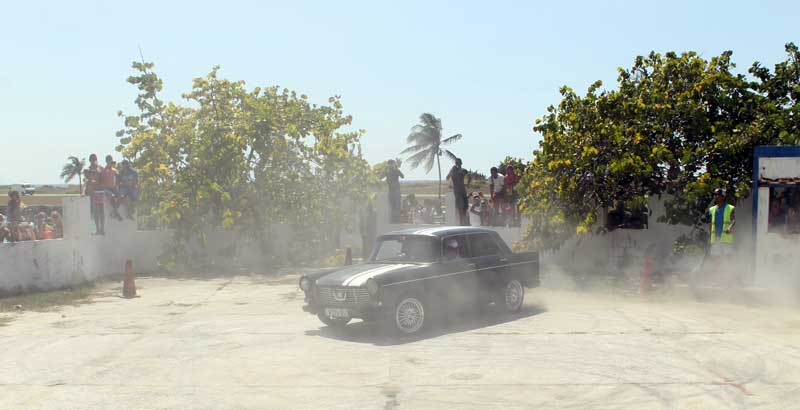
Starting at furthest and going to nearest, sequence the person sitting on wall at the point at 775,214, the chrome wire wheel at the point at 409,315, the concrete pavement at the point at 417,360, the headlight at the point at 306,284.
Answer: the person sitting on wall at the point at 775,214, the headlight at the point at 306,284, the chrome wire wheel at the point at 409,315, the concrete pavement at the point at 417,360

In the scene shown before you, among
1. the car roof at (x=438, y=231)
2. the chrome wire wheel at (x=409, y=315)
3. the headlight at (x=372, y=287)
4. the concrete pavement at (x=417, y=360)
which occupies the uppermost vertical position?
the car roof at (x=438, y=231)

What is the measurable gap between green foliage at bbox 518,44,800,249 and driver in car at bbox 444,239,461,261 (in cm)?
525

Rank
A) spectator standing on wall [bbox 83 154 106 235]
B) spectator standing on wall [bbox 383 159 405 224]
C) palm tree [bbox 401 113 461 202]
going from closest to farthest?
spectator standing on wall [bbox 83 154 106 235] < spectator standing on wall [bbox 383 159 405 224] < palm tree [bbox 401 113 461 202]

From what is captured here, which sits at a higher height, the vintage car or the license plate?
the vintage car

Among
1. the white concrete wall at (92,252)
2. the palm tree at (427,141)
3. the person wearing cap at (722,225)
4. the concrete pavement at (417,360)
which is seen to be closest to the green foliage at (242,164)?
the white concrete wall at (92,252)

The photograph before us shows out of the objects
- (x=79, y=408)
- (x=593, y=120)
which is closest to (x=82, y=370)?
(x=79, y=408)

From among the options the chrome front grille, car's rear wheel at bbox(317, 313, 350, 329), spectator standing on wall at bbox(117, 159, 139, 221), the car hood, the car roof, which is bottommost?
car's rear wheel at bbox(317, 313, 350, 329)

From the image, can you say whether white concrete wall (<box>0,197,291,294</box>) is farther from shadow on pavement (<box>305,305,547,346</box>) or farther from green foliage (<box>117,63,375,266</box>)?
shadow on pavement (<box>305,305,547,346</box>)

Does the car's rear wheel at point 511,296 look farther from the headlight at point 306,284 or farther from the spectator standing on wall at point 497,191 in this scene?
the spectator standing on wall at point 497,191

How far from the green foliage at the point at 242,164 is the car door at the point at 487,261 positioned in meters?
10.8

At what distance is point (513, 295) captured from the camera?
497 inches

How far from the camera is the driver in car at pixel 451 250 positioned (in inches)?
458

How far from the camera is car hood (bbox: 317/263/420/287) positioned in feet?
35.1

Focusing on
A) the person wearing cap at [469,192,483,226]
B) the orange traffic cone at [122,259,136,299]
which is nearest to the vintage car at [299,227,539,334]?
the orange traffic cone at [122,259,136,299]
